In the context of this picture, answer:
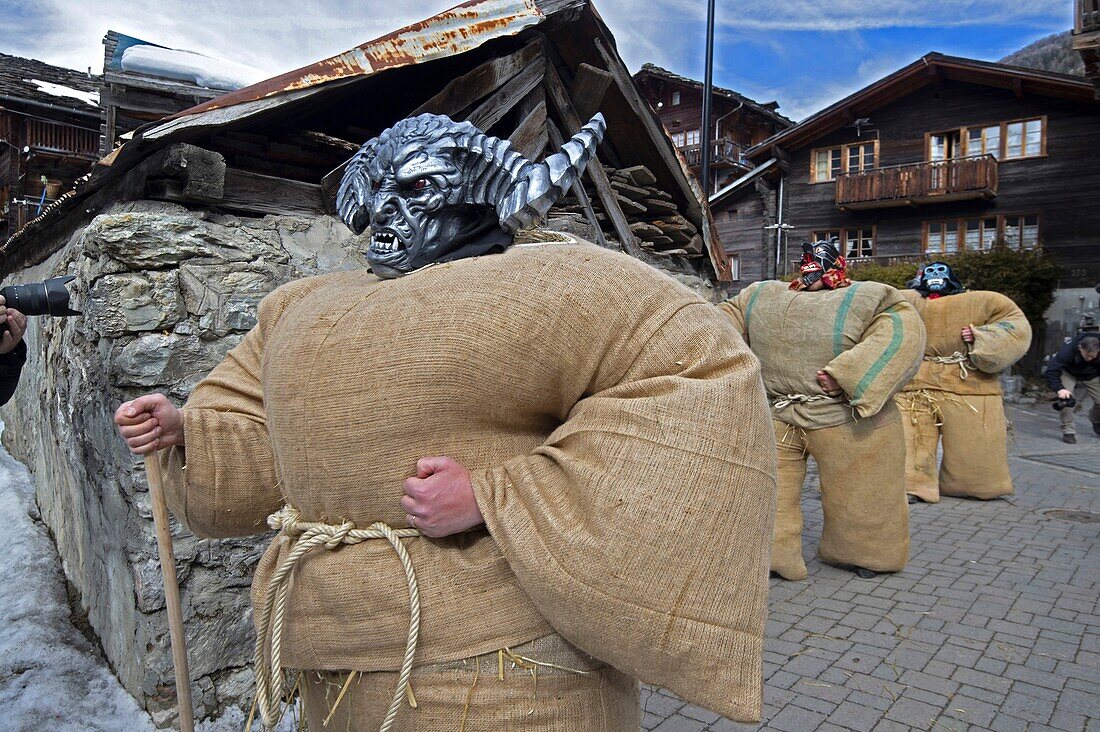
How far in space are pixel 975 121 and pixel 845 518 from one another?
2134cm

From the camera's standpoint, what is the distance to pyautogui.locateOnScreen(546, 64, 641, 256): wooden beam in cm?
491

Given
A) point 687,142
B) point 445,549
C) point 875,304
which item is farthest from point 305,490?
point 687,142

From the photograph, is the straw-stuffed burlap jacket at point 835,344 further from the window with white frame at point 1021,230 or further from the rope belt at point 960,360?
the window with white frame at point 1021,230

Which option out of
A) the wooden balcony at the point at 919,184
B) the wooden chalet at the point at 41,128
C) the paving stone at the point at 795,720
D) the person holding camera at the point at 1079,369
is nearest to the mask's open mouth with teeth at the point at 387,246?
the paving stone at the point at 795,720

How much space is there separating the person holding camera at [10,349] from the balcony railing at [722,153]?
26.7m

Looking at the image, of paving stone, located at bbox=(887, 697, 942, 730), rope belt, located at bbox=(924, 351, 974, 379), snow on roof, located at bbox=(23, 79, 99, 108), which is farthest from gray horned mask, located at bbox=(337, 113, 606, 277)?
snow on roof, located at bbox=(23, 79, 99, 108)

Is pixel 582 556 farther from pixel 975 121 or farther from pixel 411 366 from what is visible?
pixel 975 121

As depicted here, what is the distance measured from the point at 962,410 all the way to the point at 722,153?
23.8 metres

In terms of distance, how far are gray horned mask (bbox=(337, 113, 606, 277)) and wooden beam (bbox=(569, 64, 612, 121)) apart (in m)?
3.41

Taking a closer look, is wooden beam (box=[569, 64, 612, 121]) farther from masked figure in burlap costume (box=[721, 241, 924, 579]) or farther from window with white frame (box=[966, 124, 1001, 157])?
window with white frame (box=[966, 124, 1001, 157])

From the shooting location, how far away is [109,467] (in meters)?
3.15

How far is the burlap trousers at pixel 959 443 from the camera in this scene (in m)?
6.88

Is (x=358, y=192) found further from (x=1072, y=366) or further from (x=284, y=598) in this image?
(x=1072, y=366)

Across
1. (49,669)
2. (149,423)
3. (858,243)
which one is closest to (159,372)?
(149,423)
